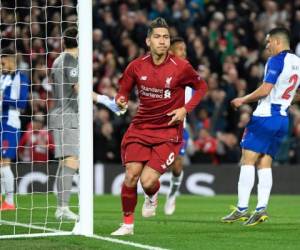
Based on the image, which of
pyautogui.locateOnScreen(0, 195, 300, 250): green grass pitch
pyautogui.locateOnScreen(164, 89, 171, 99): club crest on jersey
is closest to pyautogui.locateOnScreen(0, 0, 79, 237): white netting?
pyautogui.locateOnScreen(0, 195, 300, 250): green grass pitch

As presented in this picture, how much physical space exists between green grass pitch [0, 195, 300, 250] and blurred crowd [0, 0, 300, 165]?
4.46 meters

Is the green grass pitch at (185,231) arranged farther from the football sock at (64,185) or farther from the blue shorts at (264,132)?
the blue shorts at (264,132)

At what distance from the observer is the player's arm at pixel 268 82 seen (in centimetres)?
1045

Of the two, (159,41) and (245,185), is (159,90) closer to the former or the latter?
(159,41)

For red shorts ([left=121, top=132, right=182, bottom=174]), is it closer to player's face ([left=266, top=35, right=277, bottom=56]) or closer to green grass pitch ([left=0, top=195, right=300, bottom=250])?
green grass pitch ([left=0, top=195, right=300, bottom=250])

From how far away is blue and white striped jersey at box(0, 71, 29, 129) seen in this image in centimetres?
1271

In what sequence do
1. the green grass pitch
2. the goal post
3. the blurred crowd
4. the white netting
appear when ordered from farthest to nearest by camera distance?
the blurred crowd → the white netting → the goal post → the green grass pitch

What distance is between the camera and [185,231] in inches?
385

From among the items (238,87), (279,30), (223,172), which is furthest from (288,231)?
(238,87)

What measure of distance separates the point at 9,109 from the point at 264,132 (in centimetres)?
386

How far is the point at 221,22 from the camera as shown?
2136 centimetres

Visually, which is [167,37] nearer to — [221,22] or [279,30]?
[279,30]

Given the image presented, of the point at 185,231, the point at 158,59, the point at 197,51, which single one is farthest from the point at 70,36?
the point at 197,51

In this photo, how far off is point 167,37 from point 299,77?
6.96ft
